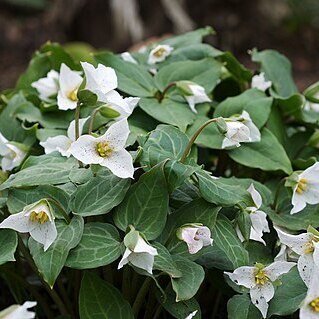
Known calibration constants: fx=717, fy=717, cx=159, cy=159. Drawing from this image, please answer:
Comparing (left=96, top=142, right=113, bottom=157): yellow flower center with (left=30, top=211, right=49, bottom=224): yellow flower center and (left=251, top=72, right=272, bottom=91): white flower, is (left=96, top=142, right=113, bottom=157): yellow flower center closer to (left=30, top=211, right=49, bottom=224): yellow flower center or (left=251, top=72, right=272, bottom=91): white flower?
(left=30, top=211, right=49, bottom=224): yellow flower center

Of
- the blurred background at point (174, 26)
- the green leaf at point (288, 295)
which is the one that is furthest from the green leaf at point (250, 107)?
the blurred background at point (174, 26)

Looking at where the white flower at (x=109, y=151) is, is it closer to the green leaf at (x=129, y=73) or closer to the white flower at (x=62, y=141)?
the white flower at (x=62, y=141)

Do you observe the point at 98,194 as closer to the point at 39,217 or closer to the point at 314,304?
the point at 39,217

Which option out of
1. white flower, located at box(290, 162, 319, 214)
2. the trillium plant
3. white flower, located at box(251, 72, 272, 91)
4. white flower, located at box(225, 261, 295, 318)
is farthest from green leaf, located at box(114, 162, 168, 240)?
white flower, located at box(251, 72, 272, 91)

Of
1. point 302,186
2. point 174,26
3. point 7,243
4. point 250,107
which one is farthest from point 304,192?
point 174,26

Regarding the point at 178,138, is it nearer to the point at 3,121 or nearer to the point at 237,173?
the point at 237,173

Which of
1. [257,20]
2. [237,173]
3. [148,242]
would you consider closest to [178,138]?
[148,242]
